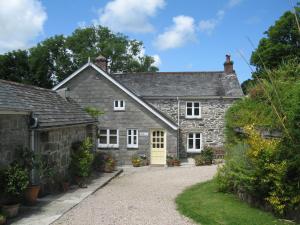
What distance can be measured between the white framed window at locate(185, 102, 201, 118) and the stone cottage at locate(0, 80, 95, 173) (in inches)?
427

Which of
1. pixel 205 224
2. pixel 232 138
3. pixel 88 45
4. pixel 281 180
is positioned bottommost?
pixel 205 224

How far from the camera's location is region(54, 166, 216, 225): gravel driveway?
9898 mm

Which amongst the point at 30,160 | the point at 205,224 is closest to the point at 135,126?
the point at 30,160

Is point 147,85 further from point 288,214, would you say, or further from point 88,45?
point 88,45

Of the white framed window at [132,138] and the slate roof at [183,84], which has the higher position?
the slate roof at [183,84]

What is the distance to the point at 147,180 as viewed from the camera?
1803cm

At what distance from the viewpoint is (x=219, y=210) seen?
1040 cm

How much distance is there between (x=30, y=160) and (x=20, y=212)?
165cm

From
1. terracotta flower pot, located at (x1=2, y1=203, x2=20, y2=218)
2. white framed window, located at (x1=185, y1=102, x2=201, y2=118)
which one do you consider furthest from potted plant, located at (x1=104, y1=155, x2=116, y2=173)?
terracotta flower pot, located at (x1=2, y1=203, x2=20, y2=218)

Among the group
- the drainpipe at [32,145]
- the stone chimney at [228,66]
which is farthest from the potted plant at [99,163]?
the stone chimney at [228,66]

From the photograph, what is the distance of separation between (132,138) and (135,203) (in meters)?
13.8

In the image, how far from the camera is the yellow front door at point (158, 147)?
25750 millimetres

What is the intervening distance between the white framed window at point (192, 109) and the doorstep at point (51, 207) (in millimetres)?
13772

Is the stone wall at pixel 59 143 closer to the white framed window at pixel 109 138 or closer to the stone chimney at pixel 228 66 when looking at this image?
the white framed window at pixel 109 138
